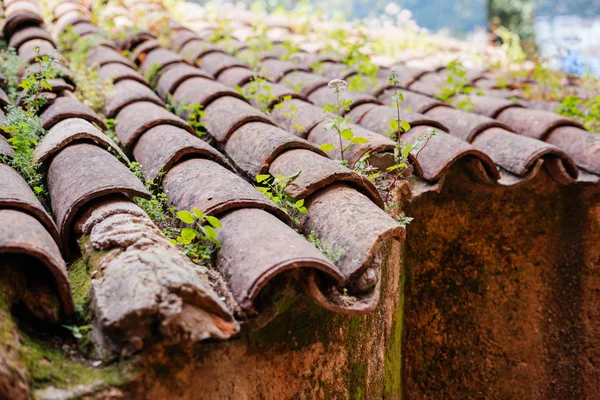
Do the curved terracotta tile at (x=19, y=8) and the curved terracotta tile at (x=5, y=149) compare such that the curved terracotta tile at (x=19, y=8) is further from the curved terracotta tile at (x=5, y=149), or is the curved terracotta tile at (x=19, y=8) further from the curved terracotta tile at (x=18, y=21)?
the curved terracotta tile at (x=5, y=149)

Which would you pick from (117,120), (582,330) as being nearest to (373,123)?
(117,120)

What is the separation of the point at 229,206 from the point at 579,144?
2.50m

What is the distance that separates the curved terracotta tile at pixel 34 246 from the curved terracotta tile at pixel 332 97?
2.54m

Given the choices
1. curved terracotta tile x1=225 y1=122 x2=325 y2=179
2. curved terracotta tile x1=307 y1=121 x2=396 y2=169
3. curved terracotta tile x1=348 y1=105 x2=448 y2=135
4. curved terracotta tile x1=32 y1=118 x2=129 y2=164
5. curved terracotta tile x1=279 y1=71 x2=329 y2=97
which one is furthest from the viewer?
curved terracotta tile x1=279 y1=71 x2=329 y2=97

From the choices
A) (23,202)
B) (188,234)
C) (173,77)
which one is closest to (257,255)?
(188,234)

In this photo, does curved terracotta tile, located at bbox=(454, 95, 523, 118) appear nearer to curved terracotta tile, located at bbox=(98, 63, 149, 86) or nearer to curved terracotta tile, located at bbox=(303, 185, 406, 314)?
curved terracotta tile, located at bbox=(303, 185, 406, 314)

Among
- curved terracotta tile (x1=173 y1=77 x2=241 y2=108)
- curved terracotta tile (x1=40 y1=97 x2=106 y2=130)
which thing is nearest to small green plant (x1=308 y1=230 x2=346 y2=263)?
curved terracotta tile (x1=40 y1=97 x2=106 y2=130)

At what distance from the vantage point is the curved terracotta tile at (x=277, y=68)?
A: 14.8 ft

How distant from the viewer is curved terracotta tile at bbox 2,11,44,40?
15.0 ft

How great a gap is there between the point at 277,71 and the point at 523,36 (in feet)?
28.0

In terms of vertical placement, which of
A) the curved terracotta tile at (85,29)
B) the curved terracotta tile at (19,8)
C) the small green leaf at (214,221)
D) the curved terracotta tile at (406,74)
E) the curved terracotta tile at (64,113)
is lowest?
the small green leaf at (214,221)

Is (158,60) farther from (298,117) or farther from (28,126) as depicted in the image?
(28,126)

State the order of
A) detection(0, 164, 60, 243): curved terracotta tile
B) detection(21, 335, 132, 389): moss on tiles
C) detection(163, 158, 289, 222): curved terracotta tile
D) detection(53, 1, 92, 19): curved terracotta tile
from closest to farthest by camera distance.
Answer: detection(21, 335, 132, 389): moss on tiles, detection(0, 164, 60, 243): curved terracotta tile, detection(163, 158, 289, 222): curved terracotta tile, detection(53, 1, 92, 19): curved terracotta tile

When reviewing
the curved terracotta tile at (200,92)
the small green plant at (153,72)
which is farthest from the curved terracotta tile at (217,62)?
the curved terracotta tile at (200,92)
